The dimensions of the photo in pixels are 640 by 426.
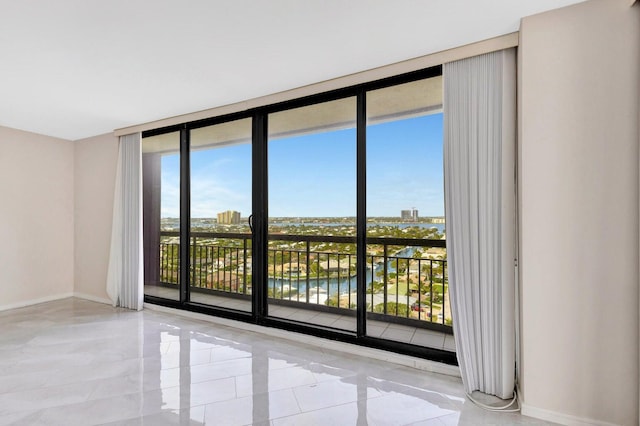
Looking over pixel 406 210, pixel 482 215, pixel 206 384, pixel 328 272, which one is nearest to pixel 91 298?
pixel 206 384

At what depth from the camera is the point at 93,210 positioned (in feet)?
14.6

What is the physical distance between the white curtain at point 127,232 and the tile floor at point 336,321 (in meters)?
0.26

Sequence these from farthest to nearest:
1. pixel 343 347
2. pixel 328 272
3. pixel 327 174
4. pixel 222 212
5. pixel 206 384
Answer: pixel 222 212
pixel 328 272
pixel 327 174
pixel 343 347
pixel 206 384

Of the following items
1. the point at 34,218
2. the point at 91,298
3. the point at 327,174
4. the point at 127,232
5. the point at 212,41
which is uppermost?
the point at 212,41

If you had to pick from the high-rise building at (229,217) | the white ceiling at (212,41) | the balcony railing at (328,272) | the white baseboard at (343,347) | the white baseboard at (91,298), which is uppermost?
the white ceiling at (212,41)

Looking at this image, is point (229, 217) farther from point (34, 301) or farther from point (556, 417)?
point (556, 417)

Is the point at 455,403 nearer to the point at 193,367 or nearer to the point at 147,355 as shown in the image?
the point at 193,367

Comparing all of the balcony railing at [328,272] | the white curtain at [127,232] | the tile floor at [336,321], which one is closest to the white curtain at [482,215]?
the tile floor at [336,321]

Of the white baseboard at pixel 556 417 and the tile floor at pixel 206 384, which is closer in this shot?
the white baseboard at pixel 556 417

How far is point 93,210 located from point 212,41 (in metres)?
3.68

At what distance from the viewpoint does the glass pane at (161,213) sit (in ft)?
13.2

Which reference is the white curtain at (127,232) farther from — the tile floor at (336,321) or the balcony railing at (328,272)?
the balcony railing at (328,272)

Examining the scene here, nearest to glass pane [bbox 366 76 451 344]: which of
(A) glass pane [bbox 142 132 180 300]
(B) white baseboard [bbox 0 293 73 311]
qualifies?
(A) glass pane [bbox 142 132 180 300]

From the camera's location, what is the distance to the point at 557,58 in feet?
5.82
